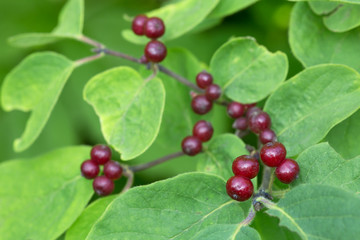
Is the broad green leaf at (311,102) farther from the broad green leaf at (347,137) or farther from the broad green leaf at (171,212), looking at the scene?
the broad green leaf at (171,212)

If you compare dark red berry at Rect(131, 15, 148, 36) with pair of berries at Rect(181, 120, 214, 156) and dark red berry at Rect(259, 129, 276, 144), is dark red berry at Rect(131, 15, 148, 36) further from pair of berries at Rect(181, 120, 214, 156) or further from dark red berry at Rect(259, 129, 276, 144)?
dark red berry at Rect(259, 129, 276, 144)

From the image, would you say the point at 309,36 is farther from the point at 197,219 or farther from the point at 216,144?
the point at 197,219

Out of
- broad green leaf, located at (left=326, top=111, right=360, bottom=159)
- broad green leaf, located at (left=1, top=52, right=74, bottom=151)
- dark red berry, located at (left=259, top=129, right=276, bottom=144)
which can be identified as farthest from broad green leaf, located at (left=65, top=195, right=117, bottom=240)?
broad green leaf, located at (left=326, top=111, right=360, bottom=159)

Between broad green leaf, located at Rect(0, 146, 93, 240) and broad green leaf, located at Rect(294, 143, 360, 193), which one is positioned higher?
broad green leaf, located at Rect(294, 143, 360, 193)

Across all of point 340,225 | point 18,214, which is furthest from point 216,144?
point 18,214

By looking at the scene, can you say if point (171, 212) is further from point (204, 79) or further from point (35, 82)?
point (35, 82)

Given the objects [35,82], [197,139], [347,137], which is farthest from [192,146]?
[35,82]
